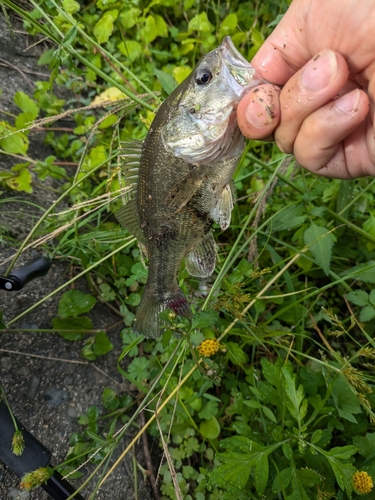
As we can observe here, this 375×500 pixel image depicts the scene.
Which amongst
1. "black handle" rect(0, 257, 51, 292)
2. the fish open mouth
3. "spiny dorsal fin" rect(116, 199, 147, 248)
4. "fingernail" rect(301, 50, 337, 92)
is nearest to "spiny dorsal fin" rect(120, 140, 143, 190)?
"spiny dorsal fin" rect(116, 199, 147, 248)

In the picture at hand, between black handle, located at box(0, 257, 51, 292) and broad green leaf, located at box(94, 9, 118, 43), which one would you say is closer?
black handle, located at box(0, 257, 51, 292)

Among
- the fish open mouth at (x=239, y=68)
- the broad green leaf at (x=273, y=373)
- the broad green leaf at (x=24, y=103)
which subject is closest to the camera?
the fish open mouth at (x=239, y=68)

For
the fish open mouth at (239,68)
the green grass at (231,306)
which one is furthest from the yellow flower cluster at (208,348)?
the fish open mouth at (239,68)

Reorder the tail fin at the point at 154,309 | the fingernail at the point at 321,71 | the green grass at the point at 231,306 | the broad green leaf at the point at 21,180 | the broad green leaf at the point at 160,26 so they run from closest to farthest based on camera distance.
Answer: the fingernail at the point at 321,71 < the green grass at the point at 231,306 < the tail fin at the point at 154,309 < the broad green leaf at the point at 21,180 < the broad green leaf at the point at 160,26

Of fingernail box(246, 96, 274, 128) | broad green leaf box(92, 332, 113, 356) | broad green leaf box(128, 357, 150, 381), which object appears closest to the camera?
fingernail box(246, 96, 274, 128)

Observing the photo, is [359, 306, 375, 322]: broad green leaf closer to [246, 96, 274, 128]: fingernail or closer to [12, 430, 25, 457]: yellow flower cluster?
[246, 96, 274, 128]: fingernail

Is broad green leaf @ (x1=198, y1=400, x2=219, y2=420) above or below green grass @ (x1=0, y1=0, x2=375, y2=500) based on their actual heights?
below

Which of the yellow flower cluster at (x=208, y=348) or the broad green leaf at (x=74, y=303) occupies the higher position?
the broad green leaf at (x=74, y=303)

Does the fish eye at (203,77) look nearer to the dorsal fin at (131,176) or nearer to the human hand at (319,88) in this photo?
the human hand at (319,88)
